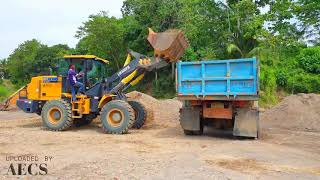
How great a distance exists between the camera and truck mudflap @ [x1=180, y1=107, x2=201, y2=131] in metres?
12.0

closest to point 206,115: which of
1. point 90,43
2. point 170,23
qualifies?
point 170,23

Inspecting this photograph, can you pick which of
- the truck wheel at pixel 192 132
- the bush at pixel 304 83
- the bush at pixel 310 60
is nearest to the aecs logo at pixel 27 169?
the truck wheel at pixel 192 132

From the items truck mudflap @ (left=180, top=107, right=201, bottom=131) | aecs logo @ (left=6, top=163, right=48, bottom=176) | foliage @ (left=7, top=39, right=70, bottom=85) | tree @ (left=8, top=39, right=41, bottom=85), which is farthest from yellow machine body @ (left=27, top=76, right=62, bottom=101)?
tree @ (left=8, top=39, right=41, bottom=85)

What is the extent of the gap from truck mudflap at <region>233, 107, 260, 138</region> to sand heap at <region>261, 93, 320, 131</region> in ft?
14.1

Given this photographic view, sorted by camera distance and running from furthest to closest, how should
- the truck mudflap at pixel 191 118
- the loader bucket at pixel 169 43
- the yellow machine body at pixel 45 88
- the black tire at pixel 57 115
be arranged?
the yellow machine body at pixel 45 88 < the black tire at pixel 57 115 < the loader bucket at pixel 169 43 < the truck mudflap at pixel 191 118

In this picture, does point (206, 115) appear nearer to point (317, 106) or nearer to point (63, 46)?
point (317, 106)

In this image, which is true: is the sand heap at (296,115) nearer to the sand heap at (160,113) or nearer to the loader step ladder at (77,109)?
the sand heap at (160,113)

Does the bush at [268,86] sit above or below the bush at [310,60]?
below

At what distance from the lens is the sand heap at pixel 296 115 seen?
1493 centimetres

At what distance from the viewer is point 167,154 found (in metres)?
8.90

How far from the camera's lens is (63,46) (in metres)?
60.3

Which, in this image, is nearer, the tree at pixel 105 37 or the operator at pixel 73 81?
the operator at pixel 73 81

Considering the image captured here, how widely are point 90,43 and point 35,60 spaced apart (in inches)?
747

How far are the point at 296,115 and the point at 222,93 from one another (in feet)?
18.9
